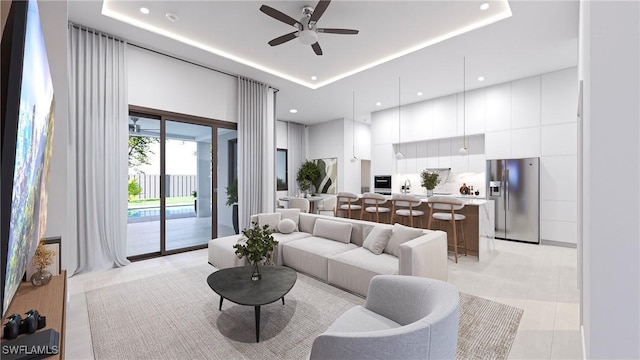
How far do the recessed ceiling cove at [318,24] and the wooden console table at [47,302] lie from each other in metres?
3.01

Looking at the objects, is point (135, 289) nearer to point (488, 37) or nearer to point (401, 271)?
point (401, 271)

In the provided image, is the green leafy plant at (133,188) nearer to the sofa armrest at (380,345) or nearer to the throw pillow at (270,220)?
the throw pillow at (270,220)

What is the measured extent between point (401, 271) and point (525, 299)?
1445 mm

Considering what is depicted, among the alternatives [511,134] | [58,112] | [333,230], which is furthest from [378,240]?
[511,134]

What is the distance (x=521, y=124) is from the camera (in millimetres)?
5168

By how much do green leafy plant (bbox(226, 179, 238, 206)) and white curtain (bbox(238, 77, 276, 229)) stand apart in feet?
0.65

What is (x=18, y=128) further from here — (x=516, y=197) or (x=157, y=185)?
(x=516, y=197)

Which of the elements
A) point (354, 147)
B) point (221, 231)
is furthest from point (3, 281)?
point (354, 147)

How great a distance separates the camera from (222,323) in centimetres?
224

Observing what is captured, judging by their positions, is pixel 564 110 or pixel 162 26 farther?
pixel 564 110

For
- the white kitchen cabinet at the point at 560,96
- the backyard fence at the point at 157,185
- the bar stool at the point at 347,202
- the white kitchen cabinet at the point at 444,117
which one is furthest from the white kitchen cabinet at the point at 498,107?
the backyard fence at the point at 157,185

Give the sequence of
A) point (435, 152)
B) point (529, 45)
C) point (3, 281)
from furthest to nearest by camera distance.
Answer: point (435, 152) → point (529, 45) → point (3, 281)

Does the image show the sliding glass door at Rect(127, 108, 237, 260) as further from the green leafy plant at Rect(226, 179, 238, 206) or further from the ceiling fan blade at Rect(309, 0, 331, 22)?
the ceiling fan blade at Rect(309, 0, 331, 22)

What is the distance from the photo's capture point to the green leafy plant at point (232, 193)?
17.0 ft
